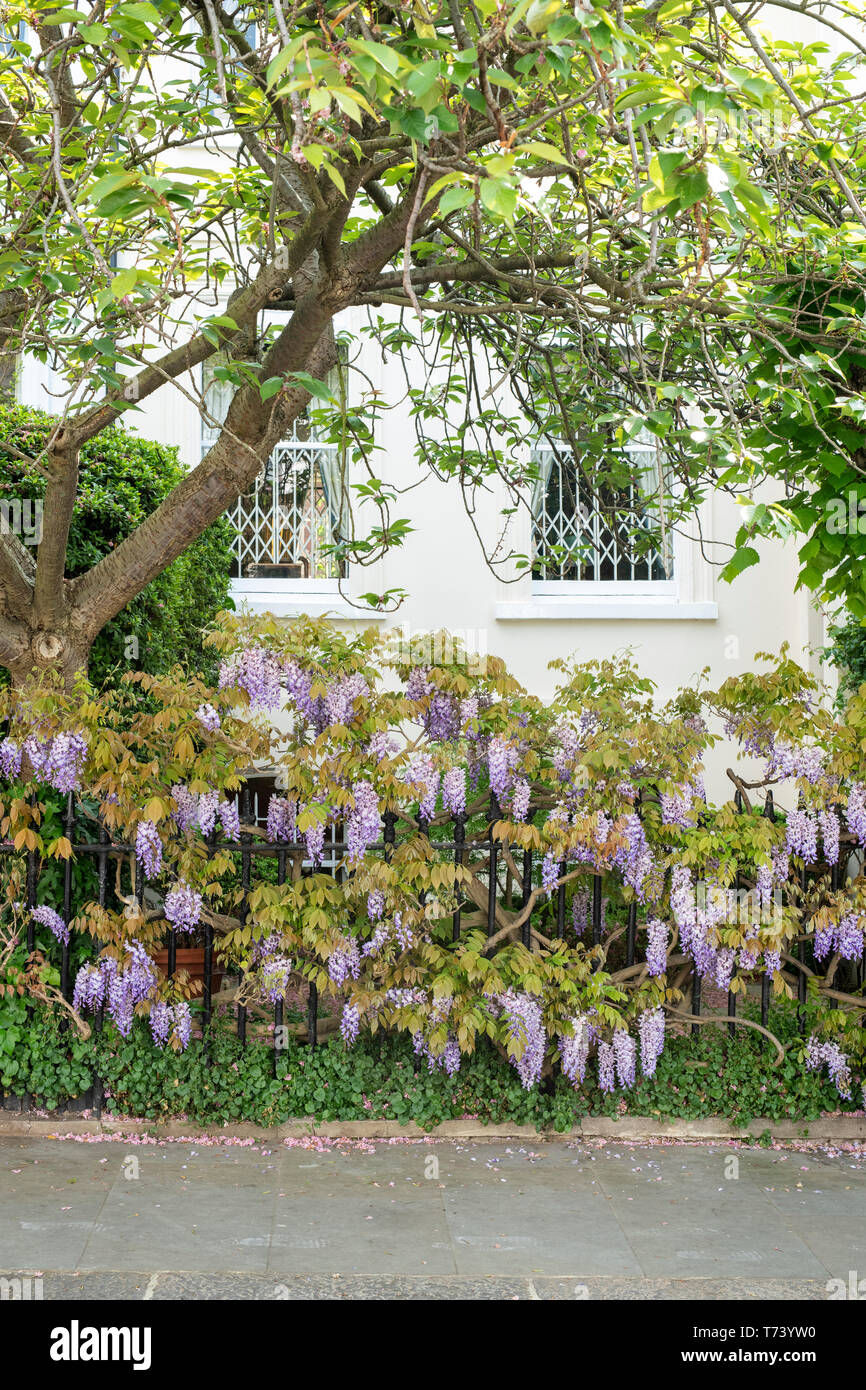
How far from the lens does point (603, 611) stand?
1070cm

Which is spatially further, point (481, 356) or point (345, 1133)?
point (481, 356)

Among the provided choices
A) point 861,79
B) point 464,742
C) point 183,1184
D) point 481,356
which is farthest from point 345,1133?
point 861,79


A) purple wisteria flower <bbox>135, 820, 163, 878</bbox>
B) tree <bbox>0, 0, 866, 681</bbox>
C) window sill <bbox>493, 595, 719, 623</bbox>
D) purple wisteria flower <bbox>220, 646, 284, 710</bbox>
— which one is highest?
tree <bbox>0, 0, 866, 681</bbox>

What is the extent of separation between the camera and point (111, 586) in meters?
5.47

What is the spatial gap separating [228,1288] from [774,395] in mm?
3552

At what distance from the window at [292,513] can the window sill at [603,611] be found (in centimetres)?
165

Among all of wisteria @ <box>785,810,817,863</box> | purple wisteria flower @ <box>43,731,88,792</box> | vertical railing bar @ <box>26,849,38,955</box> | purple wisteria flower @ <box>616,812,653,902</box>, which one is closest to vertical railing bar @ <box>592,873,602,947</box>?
purple wisteria flower @ <box>616,812,653,902</box>

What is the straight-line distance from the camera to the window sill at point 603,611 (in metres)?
10.7

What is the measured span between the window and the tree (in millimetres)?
3985

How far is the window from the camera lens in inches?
422

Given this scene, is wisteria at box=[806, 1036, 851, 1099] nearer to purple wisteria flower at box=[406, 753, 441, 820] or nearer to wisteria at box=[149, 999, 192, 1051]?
purple wisteria flower at box=[406, 753, 441, 820]

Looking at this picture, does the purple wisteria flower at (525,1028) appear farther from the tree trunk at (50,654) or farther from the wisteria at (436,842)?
the tree trunk at (50,654)

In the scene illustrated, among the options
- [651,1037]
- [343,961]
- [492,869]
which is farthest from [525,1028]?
[343,961]

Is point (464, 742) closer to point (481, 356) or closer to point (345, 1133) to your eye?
point (345, 1133)
